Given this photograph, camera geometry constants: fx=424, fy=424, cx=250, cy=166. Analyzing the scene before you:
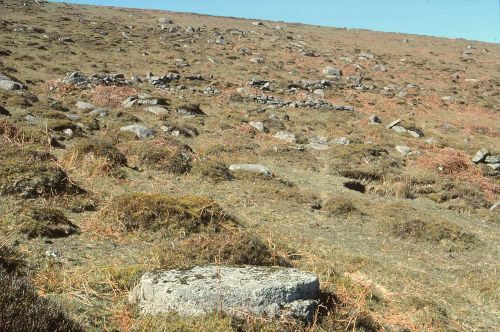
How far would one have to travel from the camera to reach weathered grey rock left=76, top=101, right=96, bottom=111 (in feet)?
81.7

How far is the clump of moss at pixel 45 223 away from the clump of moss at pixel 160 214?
0.86 meters

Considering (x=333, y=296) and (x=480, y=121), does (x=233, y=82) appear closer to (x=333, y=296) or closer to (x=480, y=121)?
(x=480, y=121)

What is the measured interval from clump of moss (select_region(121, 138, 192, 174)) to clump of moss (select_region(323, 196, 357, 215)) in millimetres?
5169

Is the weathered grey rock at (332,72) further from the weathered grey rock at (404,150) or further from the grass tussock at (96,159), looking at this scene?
the grass tussock at (96,159)

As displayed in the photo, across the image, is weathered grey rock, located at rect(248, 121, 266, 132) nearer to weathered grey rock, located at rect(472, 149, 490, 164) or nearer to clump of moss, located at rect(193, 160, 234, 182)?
clump of moss, located at rect(193, 160, 234, 182)

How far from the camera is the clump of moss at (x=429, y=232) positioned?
Answer: 40.7 ft

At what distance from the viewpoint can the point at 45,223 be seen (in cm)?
883

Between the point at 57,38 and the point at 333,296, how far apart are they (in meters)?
47.3

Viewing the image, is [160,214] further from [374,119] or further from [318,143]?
[374,119]

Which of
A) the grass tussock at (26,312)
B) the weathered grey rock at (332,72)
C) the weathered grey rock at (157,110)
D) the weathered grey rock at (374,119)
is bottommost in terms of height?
the weathered grey rock at (157,110)

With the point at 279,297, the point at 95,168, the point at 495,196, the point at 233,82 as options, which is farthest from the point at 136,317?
the point at 233,82

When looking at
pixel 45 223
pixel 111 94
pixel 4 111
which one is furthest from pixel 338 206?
pixel 111 94

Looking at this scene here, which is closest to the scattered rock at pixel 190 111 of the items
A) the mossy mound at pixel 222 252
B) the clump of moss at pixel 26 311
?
the mossy mound at pixel 222 252

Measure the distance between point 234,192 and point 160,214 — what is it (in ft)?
14.2
